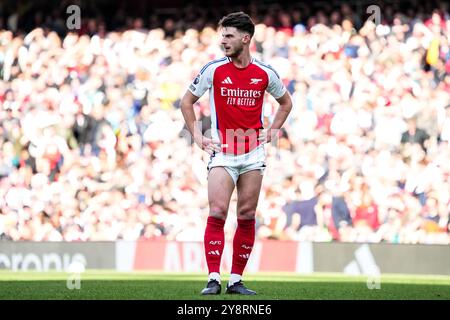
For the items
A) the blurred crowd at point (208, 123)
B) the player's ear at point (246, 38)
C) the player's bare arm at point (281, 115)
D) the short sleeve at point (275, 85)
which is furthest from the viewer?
the blurred crowd at point (208, 123)

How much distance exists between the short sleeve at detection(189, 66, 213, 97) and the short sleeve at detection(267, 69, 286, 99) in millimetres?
590

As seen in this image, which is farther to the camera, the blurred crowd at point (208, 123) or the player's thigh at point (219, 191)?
the blurred crowd at point (208, 123)

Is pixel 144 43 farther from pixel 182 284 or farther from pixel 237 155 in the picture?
pixel 237 155

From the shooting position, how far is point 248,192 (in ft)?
30.8

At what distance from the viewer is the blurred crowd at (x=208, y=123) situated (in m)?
16.5

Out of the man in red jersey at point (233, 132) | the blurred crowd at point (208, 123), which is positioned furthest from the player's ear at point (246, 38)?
the blurred crowd at point (208, 123)

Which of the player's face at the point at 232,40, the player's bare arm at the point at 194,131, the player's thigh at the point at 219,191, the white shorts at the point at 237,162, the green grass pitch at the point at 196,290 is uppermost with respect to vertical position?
the player's face at the point at 232,40

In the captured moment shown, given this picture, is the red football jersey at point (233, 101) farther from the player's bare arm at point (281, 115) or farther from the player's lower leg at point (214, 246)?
the player's lower leg at point (214, 246)

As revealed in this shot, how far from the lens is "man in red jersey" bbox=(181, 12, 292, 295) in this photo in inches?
364

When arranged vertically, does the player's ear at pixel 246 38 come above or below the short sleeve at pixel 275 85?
above

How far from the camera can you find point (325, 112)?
1744 cm

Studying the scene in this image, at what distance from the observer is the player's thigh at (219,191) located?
9211 mm

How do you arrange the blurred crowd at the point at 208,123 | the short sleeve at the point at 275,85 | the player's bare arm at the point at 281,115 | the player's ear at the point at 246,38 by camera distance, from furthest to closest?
the blurred crowd at the point at 208,123 → the player's bare arm at the point at 281,115 → the short sleeve at the point at 275,85 → the player's ear at the point at 246,38
